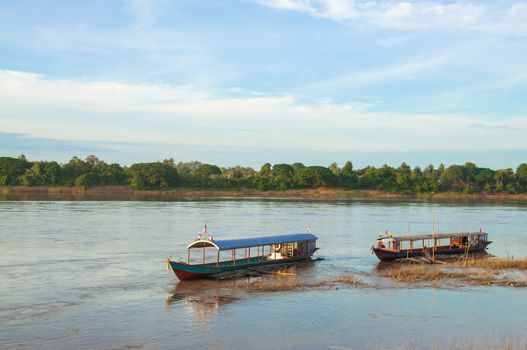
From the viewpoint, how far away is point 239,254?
36406mm

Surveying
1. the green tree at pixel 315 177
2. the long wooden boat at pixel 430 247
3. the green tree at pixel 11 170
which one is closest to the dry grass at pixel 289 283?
the long wooden boat at pixel 430 247

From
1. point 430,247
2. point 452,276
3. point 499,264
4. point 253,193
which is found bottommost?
point 452,276

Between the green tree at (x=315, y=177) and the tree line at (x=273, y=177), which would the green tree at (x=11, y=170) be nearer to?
the tree line at (x=273, y=177)

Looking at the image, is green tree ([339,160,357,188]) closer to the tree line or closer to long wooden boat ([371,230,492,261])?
the tree line

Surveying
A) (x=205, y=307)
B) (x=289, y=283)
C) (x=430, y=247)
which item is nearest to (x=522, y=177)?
(x=430, y=247)

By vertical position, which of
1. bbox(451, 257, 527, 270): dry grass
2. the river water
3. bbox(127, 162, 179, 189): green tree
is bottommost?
the river water

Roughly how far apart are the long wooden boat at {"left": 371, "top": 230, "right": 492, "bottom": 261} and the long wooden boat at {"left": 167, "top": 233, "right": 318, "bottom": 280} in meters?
4.52

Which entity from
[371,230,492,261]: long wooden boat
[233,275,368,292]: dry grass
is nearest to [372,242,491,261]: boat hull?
[371,230,492,261]: long wooden boat

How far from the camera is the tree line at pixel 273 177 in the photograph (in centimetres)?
11588

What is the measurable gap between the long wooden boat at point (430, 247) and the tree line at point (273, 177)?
84.8m

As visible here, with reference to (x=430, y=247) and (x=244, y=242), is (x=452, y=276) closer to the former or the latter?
(x=430, y=247)

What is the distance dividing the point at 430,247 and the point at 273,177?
94.1m

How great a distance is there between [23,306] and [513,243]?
38.0 meters

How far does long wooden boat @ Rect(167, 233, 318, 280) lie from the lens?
26.8 meters
